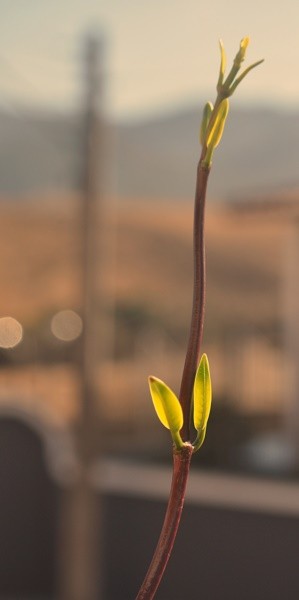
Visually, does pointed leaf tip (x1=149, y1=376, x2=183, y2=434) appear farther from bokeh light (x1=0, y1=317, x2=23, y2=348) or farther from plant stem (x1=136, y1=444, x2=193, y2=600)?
bokeh light (x1=0, y1=317, x2=23, y2=348)

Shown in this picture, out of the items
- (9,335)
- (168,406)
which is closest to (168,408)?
(168,406)

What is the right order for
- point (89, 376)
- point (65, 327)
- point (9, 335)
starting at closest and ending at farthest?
point (89, 376), point (9, 335), point (65, 327)

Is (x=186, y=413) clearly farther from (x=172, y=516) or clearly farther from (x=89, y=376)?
(x=89, y=376)

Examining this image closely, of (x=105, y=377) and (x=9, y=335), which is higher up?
(x=105, y=377)

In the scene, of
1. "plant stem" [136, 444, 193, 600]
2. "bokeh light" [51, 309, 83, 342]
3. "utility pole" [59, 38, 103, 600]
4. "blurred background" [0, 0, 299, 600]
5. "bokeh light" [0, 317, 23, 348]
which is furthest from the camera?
"bokeh light" [51, 309, 83, 342]

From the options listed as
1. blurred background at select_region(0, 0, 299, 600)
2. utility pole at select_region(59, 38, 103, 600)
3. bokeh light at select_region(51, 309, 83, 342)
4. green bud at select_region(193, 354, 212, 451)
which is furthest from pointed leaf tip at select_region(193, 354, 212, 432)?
bokeh light at select_region(51, 309, 83, 342)

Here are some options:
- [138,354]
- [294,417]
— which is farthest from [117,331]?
[294,417]
